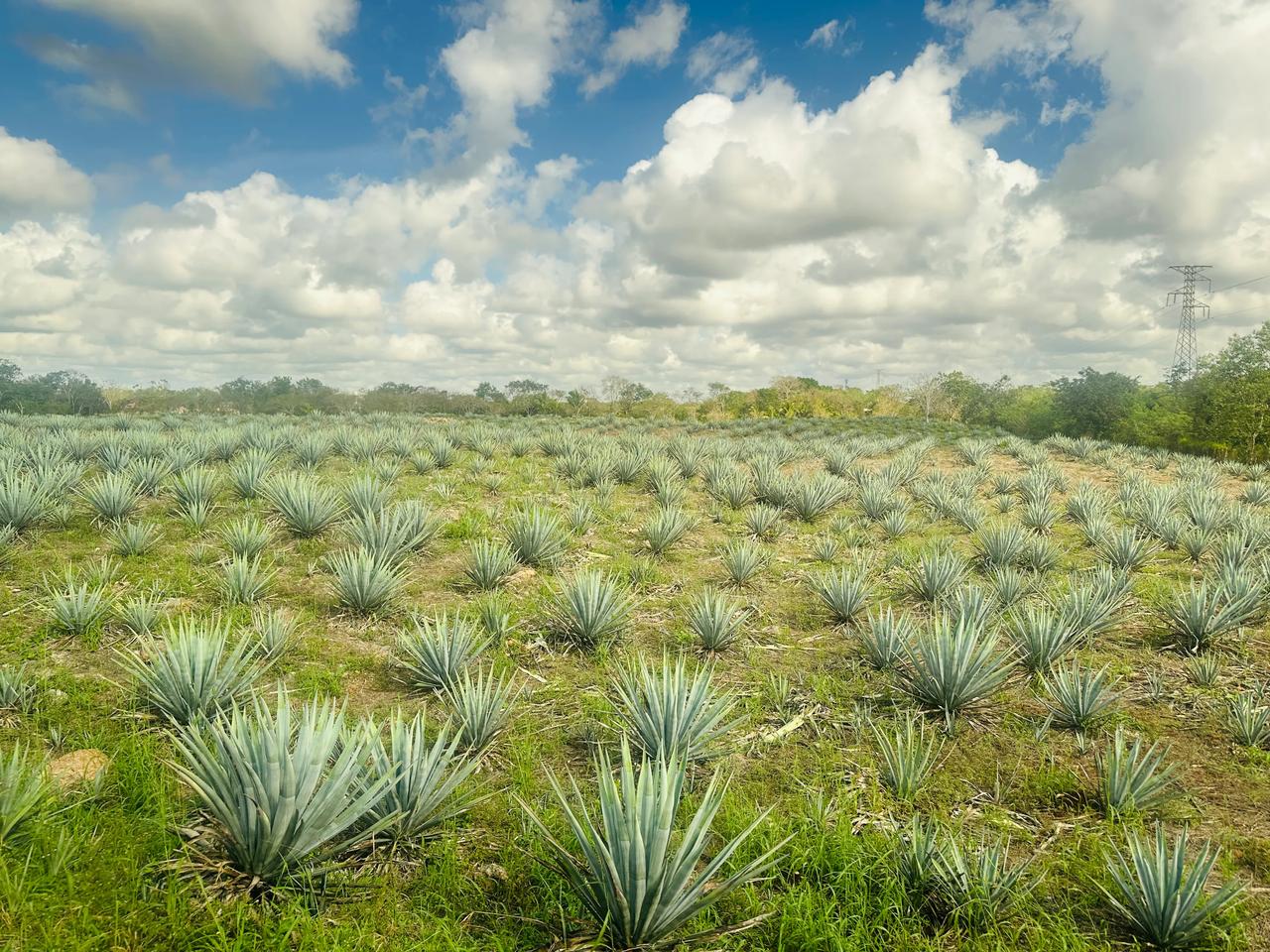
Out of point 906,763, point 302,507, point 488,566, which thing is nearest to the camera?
point 906,763

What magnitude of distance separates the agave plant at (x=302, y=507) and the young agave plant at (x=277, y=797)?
4.62 metres

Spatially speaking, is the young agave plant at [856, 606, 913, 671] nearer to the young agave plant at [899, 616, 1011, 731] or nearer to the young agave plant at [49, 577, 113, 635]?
the young agave plant at [899, 616, 1011, 731]

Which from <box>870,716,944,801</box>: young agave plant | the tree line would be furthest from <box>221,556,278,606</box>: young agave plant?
the tree line

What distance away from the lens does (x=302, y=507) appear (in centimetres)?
680

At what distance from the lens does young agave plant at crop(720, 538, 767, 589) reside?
21.7ft

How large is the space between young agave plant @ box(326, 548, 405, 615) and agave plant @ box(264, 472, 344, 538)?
158 centimetres

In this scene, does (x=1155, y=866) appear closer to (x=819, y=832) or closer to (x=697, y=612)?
(x=819, y=832)

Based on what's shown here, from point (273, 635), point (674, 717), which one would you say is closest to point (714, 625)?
point (674, 717)

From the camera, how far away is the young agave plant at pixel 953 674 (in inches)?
158

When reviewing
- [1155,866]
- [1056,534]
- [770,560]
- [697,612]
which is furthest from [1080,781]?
[1056,534]

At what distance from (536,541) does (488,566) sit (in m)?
0.84

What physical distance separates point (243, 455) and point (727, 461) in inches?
328

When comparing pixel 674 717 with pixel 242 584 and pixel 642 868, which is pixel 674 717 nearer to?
pixel 642 868

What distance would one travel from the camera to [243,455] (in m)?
10.5
